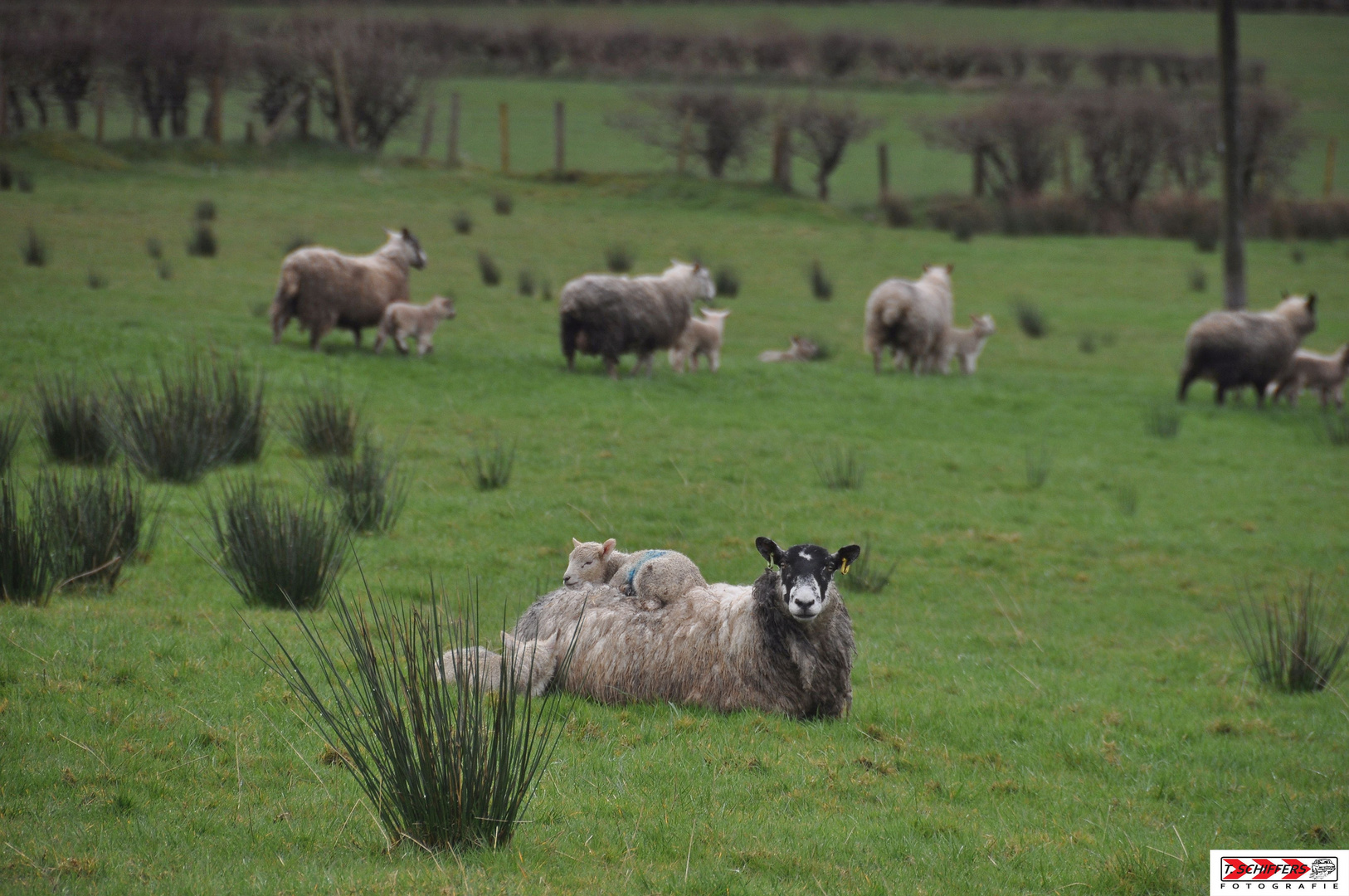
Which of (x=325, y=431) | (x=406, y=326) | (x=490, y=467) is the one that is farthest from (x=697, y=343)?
(x=325, y=431)

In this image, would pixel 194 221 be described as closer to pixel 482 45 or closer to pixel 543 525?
pixel 543 525

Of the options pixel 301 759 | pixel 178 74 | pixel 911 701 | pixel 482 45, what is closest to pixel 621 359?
pixel 911 701

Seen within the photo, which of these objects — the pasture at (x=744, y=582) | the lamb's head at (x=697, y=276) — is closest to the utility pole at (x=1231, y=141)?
the pasture at (x=744, y=582)

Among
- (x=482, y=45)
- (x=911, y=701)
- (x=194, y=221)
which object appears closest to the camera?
(x=911, y=701)

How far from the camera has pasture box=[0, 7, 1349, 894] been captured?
4.87 meters

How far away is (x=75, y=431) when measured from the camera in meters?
10.9

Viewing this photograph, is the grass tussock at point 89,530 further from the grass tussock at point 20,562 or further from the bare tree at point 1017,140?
the bare tree at point 1017,140

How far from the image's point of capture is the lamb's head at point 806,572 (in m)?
6.00

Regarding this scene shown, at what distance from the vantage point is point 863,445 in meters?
14.9

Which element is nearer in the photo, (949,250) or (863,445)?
(863,445)

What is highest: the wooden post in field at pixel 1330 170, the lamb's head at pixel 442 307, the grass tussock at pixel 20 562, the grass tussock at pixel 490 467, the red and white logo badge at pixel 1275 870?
the wooden post in field at pixel 1330 170

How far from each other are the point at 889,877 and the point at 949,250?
1108 inches

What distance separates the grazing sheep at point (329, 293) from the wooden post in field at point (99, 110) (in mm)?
19142

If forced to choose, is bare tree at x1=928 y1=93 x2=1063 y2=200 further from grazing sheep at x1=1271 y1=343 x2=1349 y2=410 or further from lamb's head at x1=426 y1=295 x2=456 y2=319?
lamb's head at x1=426 y1=295 x2=456 y2=319
